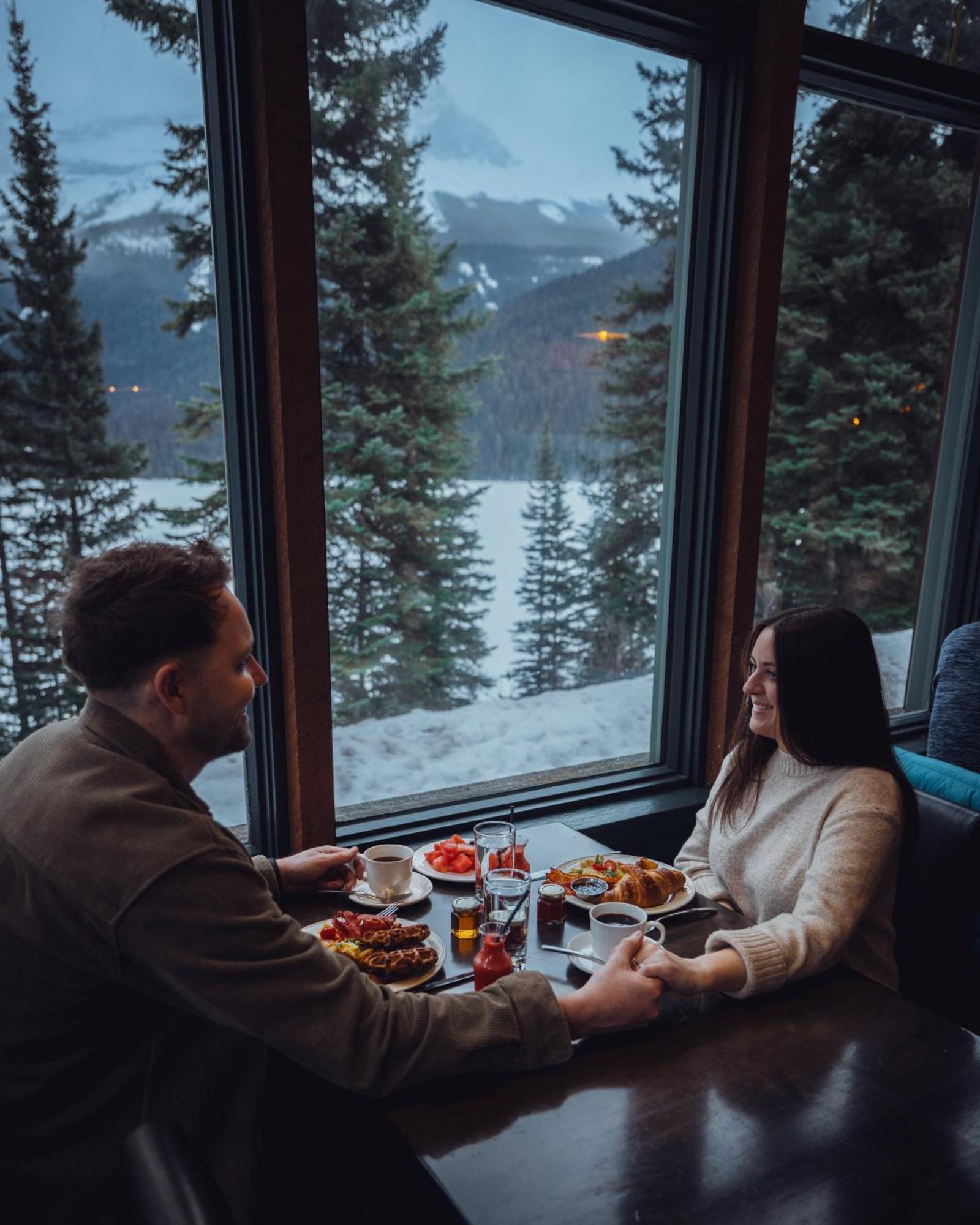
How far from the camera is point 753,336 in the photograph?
240 centimetres

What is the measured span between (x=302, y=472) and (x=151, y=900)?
3.66 feet

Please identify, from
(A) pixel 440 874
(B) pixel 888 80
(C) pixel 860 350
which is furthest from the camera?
(C) pixel 860 350

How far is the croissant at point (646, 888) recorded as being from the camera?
4.99ft

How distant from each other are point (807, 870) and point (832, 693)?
328 mm

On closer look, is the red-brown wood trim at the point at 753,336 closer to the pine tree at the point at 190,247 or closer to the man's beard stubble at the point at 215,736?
the pine tree at the point at 190,247

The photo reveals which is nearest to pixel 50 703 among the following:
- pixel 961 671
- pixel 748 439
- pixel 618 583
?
pixel 618 583

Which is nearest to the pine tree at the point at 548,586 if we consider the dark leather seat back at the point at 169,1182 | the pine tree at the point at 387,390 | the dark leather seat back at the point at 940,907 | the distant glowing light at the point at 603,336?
the pine tree at the point at 387,390

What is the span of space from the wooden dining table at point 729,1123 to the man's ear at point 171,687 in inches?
22.4

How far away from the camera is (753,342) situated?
94.6 inches

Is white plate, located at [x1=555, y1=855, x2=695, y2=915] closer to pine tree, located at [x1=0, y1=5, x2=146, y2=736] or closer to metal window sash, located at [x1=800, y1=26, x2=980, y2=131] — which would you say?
pine tree, located at [x1=0, y1=5, x2=146, y2=736]

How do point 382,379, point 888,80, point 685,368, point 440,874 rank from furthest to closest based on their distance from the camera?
point 888,80 → point 685,368 → point 382,379 → point 440,874

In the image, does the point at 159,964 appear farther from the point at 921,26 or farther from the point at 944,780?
the point at 921,26

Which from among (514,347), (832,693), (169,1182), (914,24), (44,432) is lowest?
(169,1182)

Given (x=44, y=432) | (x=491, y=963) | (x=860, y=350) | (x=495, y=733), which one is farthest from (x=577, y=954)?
(x=860, y=350)
